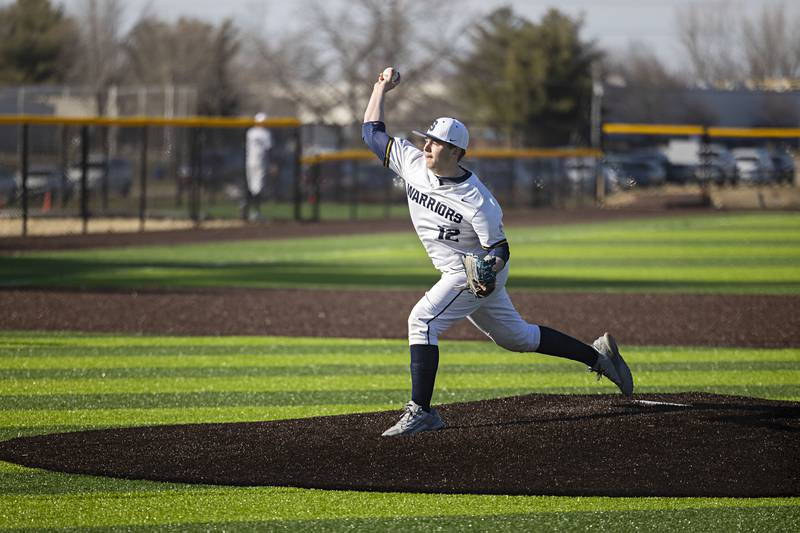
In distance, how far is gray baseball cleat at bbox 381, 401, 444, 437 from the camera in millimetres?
7047

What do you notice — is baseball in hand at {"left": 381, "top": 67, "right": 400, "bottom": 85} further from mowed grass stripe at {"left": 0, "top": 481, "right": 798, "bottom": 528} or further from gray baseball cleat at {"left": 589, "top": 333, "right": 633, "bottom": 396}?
mowed grass stripe at {"left": 0, "top": 481, "right": 798, "bottom": 528}

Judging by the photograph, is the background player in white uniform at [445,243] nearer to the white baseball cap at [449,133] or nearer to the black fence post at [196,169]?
the white baseball cap at [449,133]

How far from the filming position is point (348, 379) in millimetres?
9727

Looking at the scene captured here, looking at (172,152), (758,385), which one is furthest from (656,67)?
(758,385)

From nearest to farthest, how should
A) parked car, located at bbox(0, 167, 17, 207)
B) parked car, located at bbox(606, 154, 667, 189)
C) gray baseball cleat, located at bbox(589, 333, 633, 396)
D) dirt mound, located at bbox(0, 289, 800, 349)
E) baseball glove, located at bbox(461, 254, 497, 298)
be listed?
1. baseball glove, located at bbox(461, 254, 497, 298)
2. gray baseball cleat, located at bbox(589, 333, 633, 396)
3. dirt mound, located at bbox(0, 289, 800, 349)
4. parked car, located at bbox(0, 167, 17, 207)
5. parked car, located at bbox(606, 154, 667, 189)

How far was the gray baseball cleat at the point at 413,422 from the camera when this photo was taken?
705 cm

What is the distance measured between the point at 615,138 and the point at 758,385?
33.0 m

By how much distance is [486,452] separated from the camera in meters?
6.69

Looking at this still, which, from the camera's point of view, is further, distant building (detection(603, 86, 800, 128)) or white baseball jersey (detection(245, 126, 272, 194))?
distant building (detection(603, 86, 800, 128))

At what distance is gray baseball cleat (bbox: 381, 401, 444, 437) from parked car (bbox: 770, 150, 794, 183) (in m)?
32.8

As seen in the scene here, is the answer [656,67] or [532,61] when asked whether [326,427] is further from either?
[656,67]

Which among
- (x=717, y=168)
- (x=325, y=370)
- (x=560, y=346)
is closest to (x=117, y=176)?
(x=717, y=168)

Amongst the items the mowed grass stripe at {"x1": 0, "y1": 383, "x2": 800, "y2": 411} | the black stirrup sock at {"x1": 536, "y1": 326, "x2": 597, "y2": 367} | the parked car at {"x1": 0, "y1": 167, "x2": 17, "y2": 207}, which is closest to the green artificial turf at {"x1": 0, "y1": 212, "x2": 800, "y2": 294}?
the mowed grass stripe at {"x1": 0, "y1": 383, "x2": 800, "y2": 411}

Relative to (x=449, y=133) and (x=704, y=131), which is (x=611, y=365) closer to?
(x=449, y=133)
